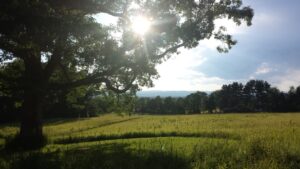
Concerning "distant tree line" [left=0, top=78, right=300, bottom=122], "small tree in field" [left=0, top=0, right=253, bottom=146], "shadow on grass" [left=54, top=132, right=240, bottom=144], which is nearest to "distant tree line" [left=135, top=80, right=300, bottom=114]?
"distant tree line" [left=0, top=78, right=300, bottom=122]

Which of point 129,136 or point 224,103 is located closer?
point 129,136

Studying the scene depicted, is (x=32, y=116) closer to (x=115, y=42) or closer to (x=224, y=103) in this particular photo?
(x=115, y=42)

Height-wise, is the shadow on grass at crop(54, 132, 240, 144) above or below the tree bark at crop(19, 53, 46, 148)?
below

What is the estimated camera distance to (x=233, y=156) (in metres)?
15.3

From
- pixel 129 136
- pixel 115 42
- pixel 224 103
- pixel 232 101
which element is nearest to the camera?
pixel 115 42

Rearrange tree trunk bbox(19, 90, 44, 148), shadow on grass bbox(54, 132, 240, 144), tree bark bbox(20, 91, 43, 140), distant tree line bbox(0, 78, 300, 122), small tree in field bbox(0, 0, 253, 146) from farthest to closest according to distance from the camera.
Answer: distant tree line bbox(0, 78, 300, 122), shadow on grass bbox(54, 132, 240, 144), tree bark bbox(20, 91, 43, 140), tree trunk bbox(19, 90, 44, 148), small tree in field bbox(0, 0, 253, 146)

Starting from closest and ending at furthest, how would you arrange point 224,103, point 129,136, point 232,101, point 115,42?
point 115,42 < point 129,136 < point 224,103 < point 232,101

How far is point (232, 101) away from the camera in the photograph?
157m

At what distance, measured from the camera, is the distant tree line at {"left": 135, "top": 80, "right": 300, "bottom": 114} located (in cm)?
13550

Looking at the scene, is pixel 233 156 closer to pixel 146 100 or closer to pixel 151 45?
pixel 151 45

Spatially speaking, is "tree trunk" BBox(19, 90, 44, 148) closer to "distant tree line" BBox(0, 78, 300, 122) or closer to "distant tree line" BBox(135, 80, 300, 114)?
"distant tree line" BBox(0, 78, 300, 122)

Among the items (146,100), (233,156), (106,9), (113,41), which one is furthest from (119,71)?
(146,100)

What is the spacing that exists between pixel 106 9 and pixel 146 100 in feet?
444

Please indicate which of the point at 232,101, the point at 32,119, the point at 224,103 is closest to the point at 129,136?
the point at 32,119
